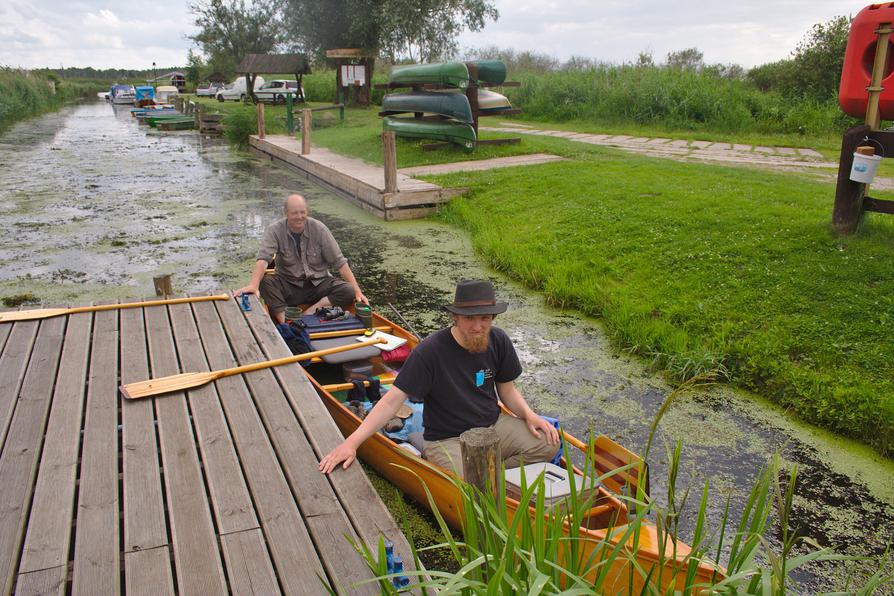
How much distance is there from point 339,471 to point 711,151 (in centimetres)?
1228

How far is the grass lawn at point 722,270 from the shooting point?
526cm

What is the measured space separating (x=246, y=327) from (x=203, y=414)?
1304 mm

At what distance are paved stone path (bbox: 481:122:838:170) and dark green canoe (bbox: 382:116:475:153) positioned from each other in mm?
2636

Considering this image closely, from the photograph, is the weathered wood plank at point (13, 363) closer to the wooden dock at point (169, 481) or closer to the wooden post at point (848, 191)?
the wooden dock at point (169, 481)

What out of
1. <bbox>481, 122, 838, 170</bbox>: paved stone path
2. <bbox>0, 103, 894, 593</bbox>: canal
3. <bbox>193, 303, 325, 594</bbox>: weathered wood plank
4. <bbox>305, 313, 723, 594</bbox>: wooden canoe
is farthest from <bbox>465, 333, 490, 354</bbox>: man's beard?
<bbox>481, 122, 838, 170</bbox>: paved stone path

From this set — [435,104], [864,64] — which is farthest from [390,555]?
[435,104]

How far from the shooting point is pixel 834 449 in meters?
4.66

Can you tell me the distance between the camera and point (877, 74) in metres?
6.33

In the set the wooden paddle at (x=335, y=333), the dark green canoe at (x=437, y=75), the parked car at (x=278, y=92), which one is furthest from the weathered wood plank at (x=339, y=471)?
the parked car at (x=278, y=92)

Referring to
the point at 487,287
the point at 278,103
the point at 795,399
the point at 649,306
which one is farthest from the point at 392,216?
the point at 278,103

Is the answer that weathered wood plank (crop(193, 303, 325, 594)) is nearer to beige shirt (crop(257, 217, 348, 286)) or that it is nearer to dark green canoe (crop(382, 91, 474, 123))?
beige shirt (crop(257, 217, 348, 286))

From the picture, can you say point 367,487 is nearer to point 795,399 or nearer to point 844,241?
point 795,399

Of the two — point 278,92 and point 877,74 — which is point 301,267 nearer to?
point 877,74

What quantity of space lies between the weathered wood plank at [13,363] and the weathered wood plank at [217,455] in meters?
0.82
